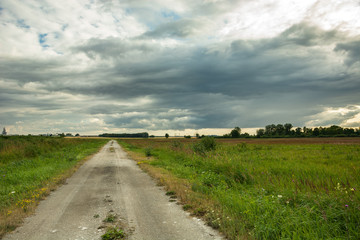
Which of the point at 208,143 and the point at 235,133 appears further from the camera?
the point at 235,133

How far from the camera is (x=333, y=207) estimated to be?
4938mm

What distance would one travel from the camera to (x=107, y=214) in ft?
19.7

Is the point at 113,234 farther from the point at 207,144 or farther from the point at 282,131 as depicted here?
the point at 282,131

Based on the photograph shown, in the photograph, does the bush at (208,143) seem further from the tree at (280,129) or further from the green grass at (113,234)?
the tree at (280,129)

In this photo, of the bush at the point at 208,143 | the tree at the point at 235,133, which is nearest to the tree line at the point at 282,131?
the tree at the point at 235,133

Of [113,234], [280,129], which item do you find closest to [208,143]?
[113,234]

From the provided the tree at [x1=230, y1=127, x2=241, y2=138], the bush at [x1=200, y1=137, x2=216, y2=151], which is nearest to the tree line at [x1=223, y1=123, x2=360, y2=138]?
the tree at [x1=230, y1=127, x2=241, y2=138]

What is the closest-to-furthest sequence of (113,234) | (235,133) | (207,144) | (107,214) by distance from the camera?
1. (113,234)
2. (107,214)
3. (207,144)
4. (235,133)

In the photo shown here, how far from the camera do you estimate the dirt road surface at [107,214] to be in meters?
4.77

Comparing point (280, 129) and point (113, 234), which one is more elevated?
point (280, 129)

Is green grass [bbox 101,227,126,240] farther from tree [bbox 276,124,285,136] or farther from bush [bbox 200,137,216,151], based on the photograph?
tree [bbox 276,124,285,136]

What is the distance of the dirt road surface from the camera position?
4.77 meters

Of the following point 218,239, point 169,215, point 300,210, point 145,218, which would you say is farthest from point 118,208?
point 300,210

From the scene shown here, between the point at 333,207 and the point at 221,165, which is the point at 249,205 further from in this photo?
the point at 221,165
